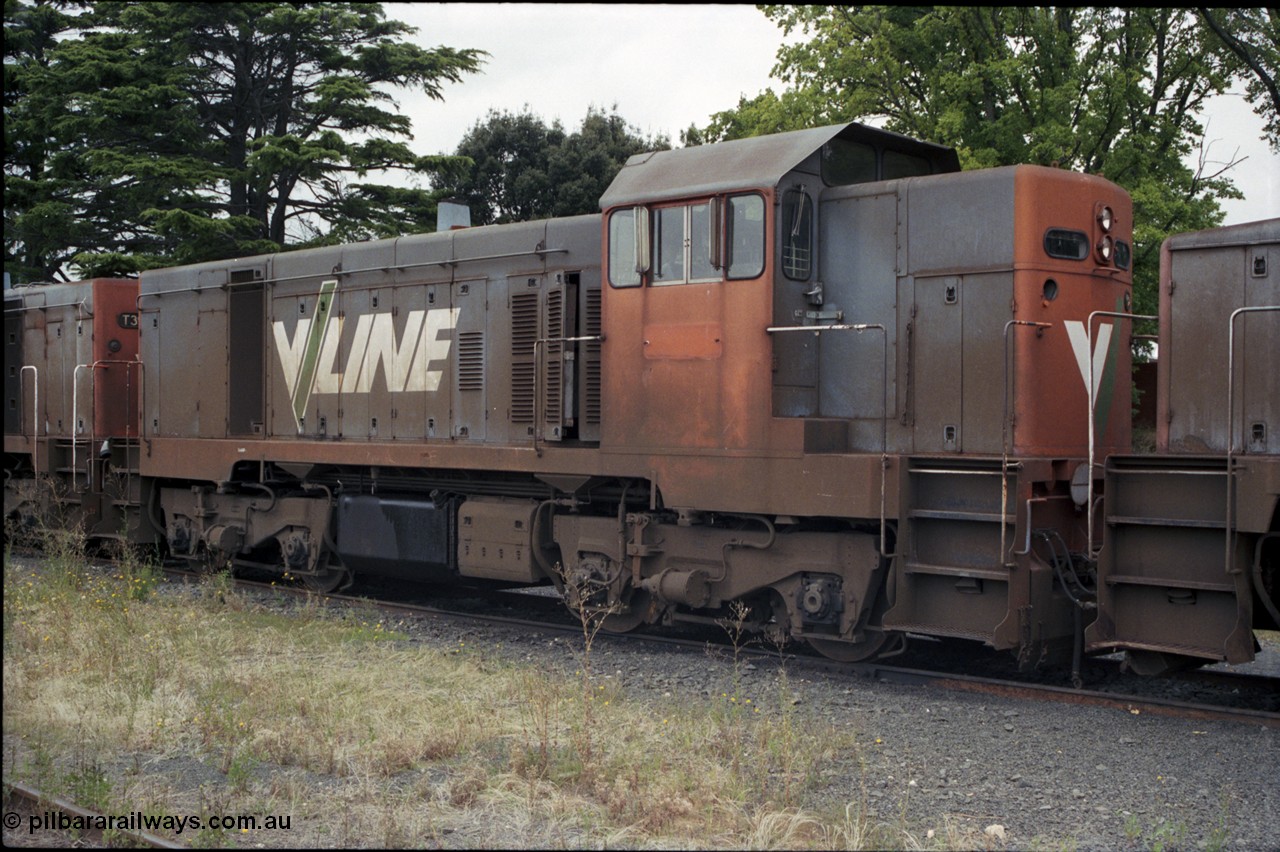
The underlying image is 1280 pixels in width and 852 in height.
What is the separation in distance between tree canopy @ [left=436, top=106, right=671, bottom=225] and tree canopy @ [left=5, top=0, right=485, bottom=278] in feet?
28.4

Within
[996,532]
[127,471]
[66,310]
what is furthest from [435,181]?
[996,532]

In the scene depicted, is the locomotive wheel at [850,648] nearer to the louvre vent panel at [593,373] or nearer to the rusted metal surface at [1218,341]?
the rusted metal surface at [1218,341]

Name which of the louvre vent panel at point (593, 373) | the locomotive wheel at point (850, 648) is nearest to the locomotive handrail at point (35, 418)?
the louvre vent panel at point (593, 373)

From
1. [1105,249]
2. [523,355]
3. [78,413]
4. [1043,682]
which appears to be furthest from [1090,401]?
[78,413]

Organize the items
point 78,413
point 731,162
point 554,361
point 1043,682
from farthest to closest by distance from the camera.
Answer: point 78,413
point 554,361
point 731,162
point 1043,682

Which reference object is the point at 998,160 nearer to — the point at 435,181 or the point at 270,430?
the point at 270,430

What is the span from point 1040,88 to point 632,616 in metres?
14.3

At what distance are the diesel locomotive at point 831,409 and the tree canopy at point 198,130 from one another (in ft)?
45.2

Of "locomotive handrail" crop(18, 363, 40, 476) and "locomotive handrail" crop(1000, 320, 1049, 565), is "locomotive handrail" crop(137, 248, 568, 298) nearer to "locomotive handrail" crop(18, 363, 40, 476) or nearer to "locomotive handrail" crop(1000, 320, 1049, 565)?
"locomotive handrail" crop(18, 363, 40, 476)

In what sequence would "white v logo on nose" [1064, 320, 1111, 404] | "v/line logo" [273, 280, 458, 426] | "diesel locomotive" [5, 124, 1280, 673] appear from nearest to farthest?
"diesel locomotive" [5, 124, 1280, 673] → "white v logo on nose" [1064, 320, 1111, 404] → "v/line logo" [273, 280, 458, 426]

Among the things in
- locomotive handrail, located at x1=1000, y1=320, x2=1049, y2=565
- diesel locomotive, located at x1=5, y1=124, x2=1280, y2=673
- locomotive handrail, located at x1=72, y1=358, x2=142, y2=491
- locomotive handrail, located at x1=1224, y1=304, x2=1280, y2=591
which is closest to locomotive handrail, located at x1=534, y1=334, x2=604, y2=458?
diesel locomotive, located at x1=5, y1=124, x2=1280, y2=673

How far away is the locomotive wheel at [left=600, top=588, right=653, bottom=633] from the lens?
1014cm

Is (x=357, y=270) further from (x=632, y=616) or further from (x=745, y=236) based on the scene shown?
(x=745, y=236)

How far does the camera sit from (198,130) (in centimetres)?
2623
